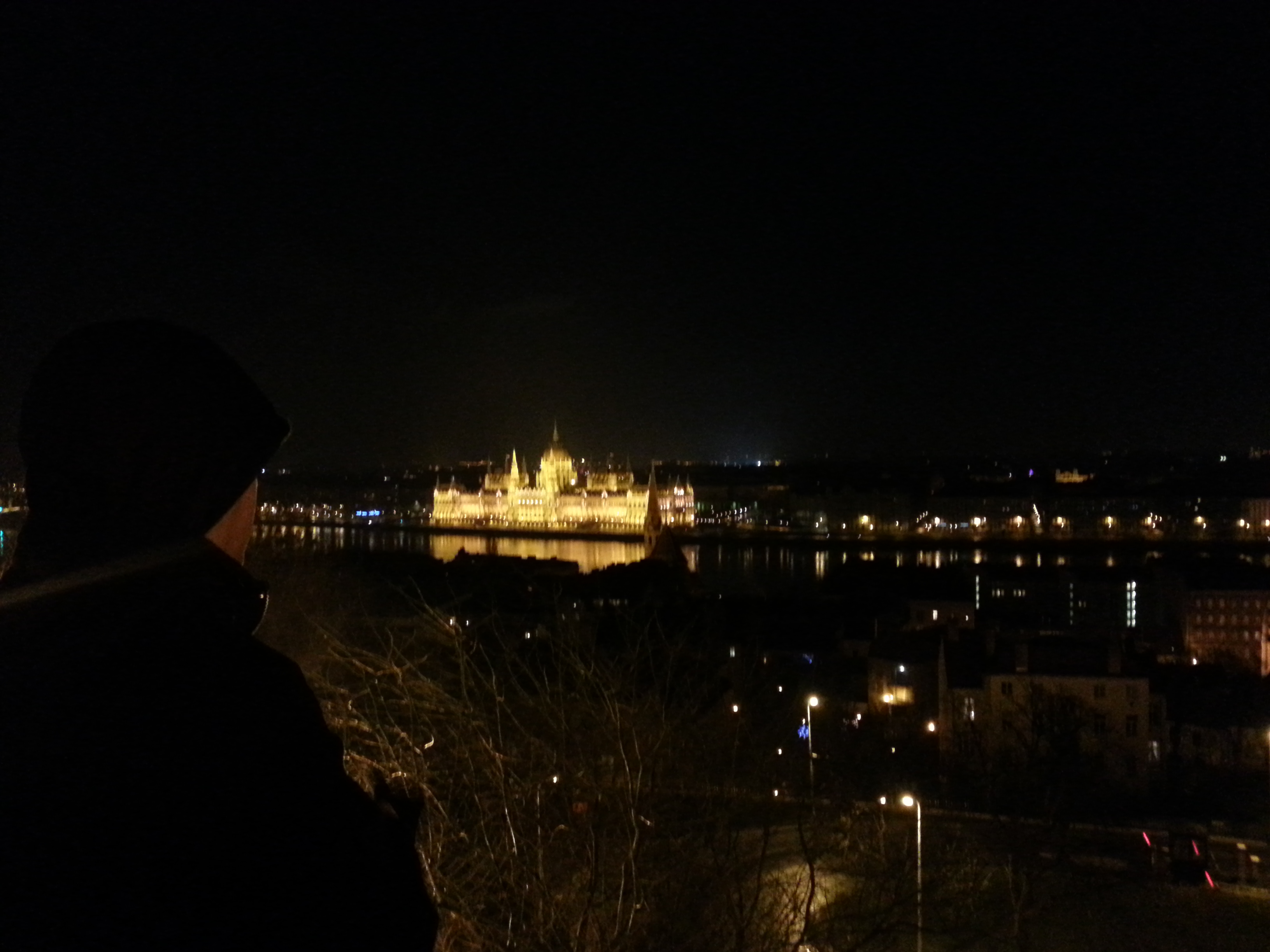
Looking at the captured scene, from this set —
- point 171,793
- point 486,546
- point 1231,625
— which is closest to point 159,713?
point 171,793

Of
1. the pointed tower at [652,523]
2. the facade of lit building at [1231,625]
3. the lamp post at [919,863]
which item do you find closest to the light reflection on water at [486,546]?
the pointed tower at [652,523]

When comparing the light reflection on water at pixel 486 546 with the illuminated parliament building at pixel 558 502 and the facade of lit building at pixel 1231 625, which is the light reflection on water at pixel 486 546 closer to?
the illuminated parliament building at pixel 558 502

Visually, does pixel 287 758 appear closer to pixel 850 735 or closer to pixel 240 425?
pixel 240 425

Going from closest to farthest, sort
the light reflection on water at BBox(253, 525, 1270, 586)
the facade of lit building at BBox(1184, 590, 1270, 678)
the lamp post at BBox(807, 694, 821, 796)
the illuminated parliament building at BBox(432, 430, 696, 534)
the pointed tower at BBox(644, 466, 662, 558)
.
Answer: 1. the lamp post at BBox(807, 694, 821, 796)
2. the facade of lit building at BBox(1184, 590, 1270, 678)
3. the light reflection on water at BBox(253, 525, 1270, 586)
4. the pointed tower at BBox(644, 466, 662, 558)
5. the illuminated parliament building at BBox(432, 430, 696, 534)

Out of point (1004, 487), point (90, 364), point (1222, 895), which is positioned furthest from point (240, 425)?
point (1004, 487)

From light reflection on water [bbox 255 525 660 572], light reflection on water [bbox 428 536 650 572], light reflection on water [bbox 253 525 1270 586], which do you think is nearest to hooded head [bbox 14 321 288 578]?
light reflection on water [bbox 255 525 660 572]

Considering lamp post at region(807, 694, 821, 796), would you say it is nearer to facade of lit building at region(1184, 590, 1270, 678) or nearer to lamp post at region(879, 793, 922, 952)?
lamp post at region(879, 793, 922, 952)

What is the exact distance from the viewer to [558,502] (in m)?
45.1

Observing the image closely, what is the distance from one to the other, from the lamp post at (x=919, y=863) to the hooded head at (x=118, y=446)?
2309 mm

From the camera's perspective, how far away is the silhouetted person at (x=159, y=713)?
344 mm

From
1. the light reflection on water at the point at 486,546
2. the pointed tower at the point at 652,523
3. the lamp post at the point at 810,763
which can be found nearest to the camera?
the lamp post at the point at 810,763

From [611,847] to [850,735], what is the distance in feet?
19.6

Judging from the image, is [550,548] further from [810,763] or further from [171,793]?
[171,793]

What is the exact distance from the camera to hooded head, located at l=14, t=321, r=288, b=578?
43 cm
